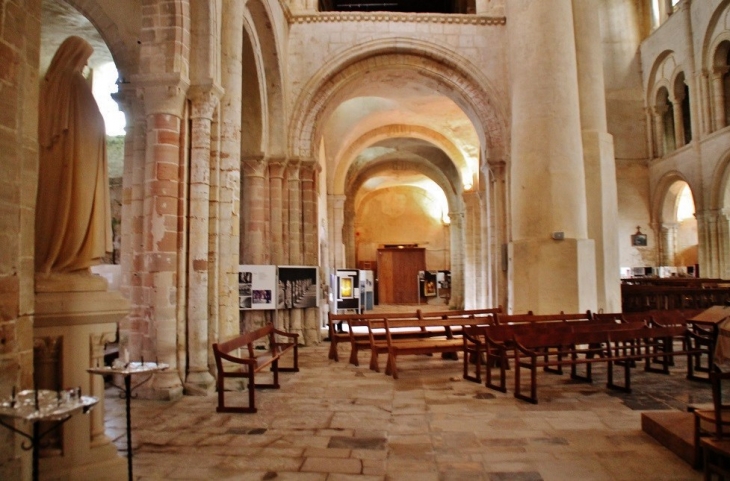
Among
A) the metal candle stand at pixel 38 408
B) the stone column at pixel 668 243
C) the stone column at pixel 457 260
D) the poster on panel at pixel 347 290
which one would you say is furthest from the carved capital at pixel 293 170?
the stone column at pixel 668 243

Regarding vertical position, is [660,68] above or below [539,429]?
above

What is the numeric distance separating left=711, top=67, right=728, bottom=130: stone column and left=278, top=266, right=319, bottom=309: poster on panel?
1502cm

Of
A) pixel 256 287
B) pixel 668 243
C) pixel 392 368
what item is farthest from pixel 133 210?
pixel 668 243

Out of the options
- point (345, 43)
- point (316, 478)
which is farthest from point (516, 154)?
point (316, 478)

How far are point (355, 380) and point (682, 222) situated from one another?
2215 cm

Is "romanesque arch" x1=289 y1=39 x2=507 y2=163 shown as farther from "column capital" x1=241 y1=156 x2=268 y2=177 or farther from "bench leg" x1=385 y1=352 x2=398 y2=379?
"bench leg" x1=385 y1=352 x2=398 y2=379

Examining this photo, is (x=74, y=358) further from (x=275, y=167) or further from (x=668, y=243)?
(x=668, y=243)

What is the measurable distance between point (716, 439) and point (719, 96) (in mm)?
17998

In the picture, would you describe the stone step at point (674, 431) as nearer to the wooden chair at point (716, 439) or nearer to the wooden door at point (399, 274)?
the wooden chair at point (716, 439)

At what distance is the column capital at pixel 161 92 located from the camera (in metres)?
5.89

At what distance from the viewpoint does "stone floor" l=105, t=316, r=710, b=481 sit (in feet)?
12.0

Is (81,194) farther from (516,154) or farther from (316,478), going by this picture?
(516,154)

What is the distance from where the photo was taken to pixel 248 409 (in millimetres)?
5258

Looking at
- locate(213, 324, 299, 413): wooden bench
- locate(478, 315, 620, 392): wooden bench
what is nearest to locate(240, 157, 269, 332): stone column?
locate(213, 324, 299, 413): wooden bench
